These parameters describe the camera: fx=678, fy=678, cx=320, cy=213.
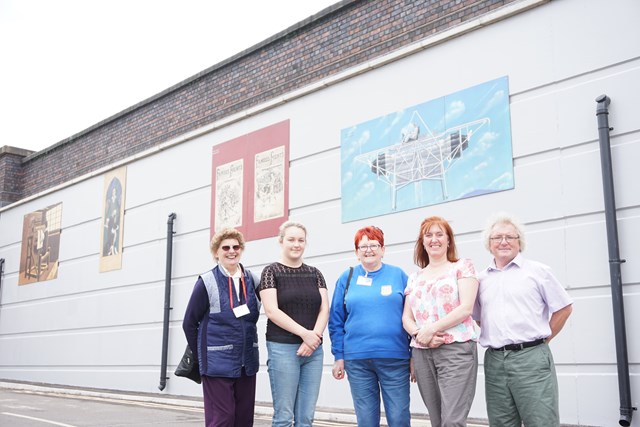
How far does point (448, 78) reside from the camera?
8117mm

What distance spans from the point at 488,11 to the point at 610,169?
251 centimetres

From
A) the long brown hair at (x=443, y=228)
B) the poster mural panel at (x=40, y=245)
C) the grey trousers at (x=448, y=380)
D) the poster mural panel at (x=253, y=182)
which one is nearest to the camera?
the grey trousers at (x=448, y=380)

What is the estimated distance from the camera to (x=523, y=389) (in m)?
3.62

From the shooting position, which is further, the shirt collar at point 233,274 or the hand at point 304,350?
the shirt collar at point 233,274

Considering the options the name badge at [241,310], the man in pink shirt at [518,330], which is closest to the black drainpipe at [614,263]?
the man in pink shirt at [518,330]

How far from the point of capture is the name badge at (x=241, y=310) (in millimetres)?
4352

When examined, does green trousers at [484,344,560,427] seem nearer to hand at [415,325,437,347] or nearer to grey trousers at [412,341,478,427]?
grey trousers at [412,341,478,427]

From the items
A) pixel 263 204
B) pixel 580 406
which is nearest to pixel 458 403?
pixel 580 406

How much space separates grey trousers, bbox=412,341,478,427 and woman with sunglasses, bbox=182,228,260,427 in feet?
3.64

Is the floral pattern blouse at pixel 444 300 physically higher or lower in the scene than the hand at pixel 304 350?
Result: higher

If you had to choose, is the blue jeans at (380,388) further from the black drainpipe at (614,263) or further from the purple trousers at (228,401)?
the black drainpipe at (614,263)

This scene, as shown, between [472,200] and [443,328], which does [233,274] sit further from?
[472,200]

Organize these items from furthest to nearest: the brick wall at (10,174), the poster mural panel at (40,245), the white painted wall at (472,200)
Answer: the brick wall at (10,174) < the poster mural panel at (40,245) < the white painted wall at (472,200)

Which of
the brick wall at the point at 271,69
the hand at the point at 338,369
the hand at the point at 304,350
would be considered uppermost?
the brick wall at the point at 271,69
